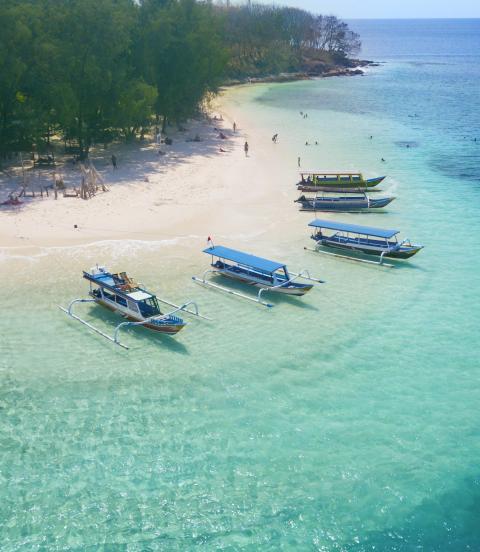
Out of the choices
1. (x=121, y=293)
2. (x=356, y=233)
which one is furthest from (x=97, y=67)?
(x=121, y=293)

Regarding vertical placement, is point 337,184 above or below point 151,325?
above

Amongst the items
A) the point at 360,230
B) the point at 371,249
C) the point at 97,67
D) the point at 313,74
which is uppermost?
the point at 313,74

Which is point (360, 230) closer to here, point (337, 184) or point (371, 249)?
point (371, 249)

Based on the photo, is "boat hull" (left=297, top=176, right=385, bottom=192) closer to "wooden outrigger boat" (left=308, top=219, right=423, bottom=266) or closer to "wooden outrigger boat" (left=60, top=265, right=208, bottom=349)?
"wooden outrigger boat" (left=308, top=219, right=423, bottom=266)

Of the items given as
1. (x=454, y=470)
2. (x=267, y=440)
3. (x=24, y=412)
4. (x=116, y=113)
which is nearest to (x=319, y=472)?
(x=267, y=440)

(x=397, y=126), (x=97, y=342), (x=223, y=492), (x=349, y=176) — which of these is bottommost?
(x=223, y=492)

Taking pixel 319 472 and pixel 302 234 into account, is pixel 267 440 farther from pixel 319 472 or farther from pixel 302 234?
pixel 302 234

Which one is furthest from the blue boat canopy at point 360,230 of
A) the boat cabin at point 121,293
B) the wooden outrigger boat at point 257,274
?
the boat cabin at point 121,293

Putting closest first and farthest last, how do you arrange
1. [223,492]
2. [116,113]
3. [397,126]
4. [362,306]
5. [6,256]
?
1. [223,492]
2. [362,306]
3. [6,256]
4. [116,113]
5. [397,126]
